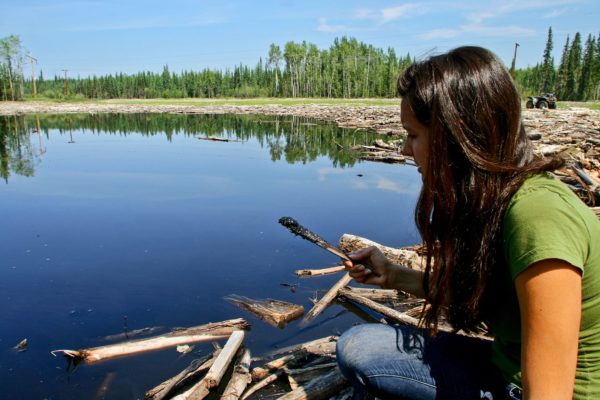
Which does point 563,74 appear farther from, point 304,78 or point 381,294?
point 381,294

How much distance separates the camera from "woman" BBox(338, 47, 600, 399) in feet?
5.44

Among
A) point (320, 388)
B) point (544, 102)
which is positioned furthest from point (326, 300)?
point (544, 102)

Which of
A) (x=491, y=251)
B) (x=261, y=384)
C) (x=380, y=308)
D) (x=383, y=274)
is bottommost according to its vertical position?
(x=261, y=384)

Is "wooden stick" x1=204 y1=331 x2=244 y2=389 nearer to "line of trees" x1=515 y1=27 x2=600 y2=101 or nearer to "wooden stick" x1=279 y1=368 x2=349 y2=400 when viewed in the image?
"wooden stick" x1=279 y1=368 x2=349 y2=400

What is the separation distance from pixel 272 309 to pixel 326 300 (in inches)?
26.4

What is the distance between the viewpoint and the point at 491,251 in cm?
197

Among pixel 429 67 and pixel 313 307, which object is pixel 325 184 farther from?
pixel 429 67

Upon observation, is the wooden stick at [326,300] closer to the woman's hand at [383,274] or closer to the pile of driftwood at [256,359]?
the pile of driftwood at [256,359]

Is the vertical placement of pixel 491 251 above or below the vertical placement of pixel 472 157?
below

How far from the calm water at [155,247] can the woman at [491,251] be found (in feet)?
8.51

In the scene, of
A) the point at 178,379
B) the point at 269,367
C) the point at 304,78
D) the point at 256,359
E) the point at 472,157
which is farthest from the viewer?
the point at 304,78

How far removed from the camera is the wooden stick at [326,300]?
5379 millimetres

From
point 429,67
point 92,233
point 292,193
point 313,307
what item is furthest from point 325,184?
point 429,67

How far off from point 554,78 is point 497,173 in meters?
107
